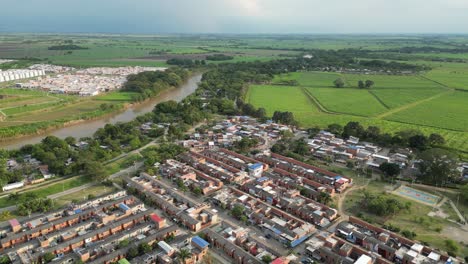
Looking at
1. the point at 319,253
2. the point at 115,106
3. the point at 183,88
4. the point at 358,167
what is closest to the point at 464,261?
the point at 319,253

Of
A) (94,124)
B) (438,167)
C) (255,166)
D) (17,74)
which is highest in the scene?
(438,167)

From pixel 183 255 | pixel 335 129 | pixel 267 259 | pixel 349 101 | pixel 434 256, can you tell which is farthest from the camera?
pixel 349 101

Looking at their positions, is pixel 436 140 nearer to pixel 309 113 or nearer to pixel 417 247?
pixel 309 113

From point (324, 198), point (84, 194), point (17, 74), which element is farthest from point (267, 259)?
point (17, 74)

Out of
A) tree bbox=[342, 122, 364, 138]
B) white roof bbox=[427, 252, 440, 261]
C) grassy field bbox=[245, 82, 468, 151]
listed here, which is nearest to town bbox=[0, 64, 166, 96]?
grassy field bbox=[245, 82, 468, 151]

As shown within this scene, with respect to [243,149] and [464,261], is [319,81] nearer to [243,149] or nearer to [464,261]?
[243,149]

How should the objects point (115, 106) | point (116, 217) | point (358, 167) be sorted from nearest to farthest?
point (116, 217), point (358, 167), point (115, 106)

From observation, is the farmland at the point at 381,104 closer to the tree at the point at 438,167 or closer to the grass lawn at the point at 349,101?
the grass lawn at the point at 349,101
